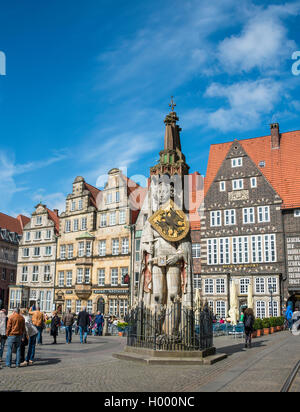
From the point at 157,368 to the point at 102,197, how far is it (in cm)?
3216

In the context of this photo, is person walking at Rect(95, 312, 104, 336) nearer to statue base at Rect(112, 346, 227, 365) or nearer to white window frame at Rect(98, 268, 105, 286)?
statue base at Rect(112, 346, 227, 365)

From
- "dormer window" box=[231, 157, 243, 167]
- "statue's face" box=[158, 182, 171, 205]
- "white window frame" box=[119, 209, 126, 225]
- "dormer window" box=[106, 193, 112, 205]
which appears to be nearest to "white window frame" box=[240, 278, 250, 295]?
"dormer window" box=[231, 157, 243, 167]

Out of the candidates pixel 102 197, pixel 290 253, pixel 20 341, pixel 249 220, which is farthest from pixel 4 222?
pixel 20 341

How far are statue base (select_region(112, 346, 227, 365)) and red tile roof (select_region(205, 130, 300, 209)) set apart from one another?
23.8 meters

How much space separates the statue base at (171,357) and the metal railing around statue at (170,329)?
271 mm

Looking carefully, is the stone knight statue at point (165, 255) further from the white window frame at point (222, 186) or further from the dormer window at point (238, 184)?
the white window frame at point (222, 186)

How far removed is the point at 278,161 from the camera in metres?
35.7

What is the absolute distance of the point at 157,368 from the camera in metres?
9.62

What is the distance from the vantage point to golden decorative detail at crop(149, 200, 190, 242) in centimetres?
1216

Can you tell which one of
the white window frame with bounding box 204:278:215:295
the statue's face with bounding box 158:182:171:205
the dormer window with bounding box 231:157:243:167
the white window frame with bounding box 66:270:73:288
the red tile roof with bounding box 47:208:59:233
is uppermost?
the dormer window with bounding box 231:157:243:167

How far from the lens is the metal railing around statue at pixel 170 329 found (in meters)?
11.2

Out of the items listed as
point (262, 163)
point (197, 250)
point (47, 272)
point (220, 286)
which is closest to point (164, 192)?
point (220, 286)
